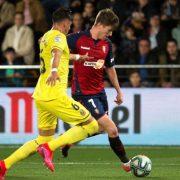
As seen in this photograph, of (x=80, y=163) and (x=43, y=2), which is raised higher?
(x=43, y=2)

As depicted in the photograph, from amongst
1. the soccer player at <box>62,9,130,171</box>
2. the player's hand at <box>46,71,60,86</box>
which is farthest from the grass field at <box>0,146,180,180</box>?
the player's hand at <box>46,71,60,86</box>

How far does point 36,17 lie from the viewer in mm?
17969

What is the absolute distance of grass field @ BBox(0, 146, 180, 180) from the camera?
424 inches

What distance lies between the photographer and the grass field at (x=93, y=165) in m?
10.8

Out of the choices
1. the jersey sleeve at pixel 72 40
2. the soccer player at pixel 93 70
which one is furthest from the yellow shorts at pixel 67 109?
the jersey sleeve at pixel 72 40

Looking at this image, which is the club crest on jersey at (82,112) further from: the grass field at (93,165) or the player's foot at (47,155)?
the grass field at (93,165)

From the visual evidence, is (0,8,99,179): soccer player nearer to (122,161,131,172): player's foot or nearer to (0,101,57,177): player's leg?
(0,101,57,177): player's leg

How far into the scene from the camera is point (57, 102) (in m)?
10.1

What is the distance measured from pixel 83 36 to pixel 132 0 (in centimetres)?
644

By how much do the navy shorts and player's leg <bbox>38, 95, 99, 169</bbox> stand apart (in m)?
1.23

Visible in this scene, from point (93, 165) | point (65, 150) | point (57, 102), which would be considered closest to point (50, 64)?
point (57, 102)

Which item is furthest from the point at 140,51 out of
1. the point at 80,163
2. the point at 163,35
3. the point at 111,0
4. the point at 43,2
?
the point at 80,163

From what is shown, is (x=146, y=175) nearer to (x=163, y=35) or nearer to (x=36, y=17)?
(x=163, y=35)

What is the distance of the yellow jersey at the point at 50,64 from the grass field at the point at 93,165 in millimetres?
1075
